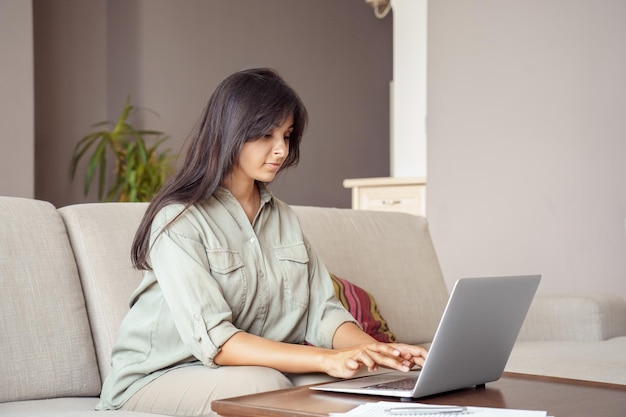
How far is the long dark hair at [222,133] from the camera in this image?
5.64 feet

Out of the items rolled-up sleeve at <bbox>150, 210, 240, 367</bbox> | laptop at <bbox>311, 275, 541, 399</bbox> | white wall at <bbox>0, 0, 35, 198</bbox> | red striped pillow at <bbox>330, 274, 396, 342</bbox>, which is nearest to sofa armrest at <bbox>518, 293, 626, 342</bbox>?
red striped pillow at <bbox>330, 274, 396, 342</bbox>

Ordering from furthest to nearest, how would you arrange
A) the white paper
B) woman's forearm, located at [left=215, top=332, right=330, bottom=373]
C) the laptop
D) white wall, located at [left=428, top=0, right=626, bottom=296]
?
white wall, located at [left=428, top=0, right=626, bottom=296] < woman's forearm, located at [left=215, top=332, right=330, bottom=373] < the laptop < the white paper

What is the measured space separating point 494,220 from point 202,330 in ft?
8.85

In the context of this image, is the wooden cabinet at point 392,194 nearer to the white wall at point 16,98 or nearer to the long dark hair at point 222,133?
the white wall at point 16,98

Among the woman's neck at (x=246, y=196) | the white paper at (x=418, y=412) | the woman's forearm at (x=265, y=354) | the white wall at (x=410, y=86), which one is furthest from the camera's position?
the white wall at (x=410, y=86)

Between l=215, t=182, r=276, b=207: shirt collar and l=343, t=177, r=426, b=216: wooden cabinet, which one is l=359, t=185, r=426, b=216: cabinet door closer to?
l=343, t=177, r=426, b=216: wooden cabinet

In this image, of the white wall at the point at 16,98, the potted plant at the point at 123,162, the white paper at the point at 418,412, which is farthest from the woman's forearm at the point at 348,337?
the potted plant at the point at 123,162

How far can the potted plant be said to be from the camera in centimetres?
497

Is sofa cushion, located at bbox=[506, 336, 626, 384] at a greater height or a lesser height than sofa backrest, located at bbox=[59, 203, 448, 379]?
lesser

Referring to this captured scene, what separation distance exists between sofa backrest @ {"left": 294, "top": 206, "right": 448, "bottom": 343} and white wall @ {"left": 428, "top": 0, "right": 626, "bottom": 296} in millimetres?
1110

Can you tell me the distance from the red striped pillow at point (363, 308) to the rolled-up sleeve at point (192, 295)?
74 centimetres

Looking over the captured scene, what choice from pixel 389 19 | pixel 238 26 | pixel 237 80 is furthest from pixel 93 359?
pixel 389 19

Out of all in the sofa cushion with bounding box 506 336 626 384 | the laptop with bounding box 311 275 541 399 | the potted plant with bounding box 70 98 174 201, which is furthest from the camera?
the potted plant with bounding box 70 98 174 201

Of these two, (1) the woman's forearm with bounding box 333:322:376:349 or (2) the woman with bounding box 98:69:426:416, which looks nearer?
(2) the woman with bounding box 98:69:426:416
